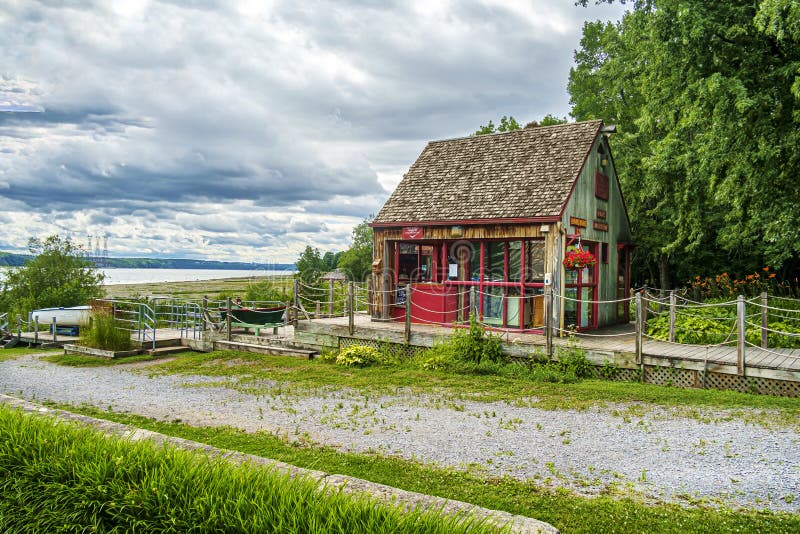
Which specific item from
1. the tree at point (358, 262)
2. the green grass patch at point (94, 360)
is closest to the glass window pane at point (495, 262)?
the green grass patch at point (94, 360)

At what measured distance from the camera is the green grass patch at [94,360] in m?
15.0

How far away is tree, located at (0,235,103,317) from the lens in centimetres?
3484

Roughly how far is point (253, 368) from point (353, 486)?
9582 millimetres

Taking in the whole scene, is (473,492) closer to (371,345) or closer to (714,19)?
(371,345)

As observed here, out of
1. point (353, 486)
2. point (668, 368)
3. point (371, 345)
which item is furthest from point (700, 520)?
point (371, 345)

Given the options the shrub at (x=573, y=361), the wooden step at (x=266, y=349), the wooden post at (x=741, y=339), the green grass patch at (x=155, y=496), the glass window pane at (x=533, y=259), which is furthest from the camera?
the wooden step at (x=266, y=349)

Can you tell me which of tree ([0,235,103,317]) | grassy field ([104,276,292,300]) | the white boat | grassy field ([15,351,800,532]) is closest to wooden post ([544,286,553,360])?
grassy field ([15,351,800,532])

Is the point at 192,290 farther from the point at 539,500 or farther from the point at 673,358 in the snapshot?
the point at 539,500

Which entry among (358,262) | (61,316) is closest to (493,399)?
(61,316)

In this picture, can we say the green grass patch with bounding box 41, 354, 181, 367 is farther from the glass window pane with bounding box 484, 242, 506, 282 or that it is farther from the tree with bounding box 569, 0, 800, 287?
the tree with bounding box 569, 0, 800, 287

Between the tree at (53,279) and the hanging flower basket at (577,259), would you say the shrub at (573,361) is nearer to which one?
the hanging flower basket at (577,259)

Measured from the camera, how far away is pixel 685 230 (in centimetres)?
1723

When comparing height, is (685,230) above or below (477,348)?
above

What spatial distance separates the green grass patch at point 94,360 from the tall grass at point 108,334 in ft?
1.51
